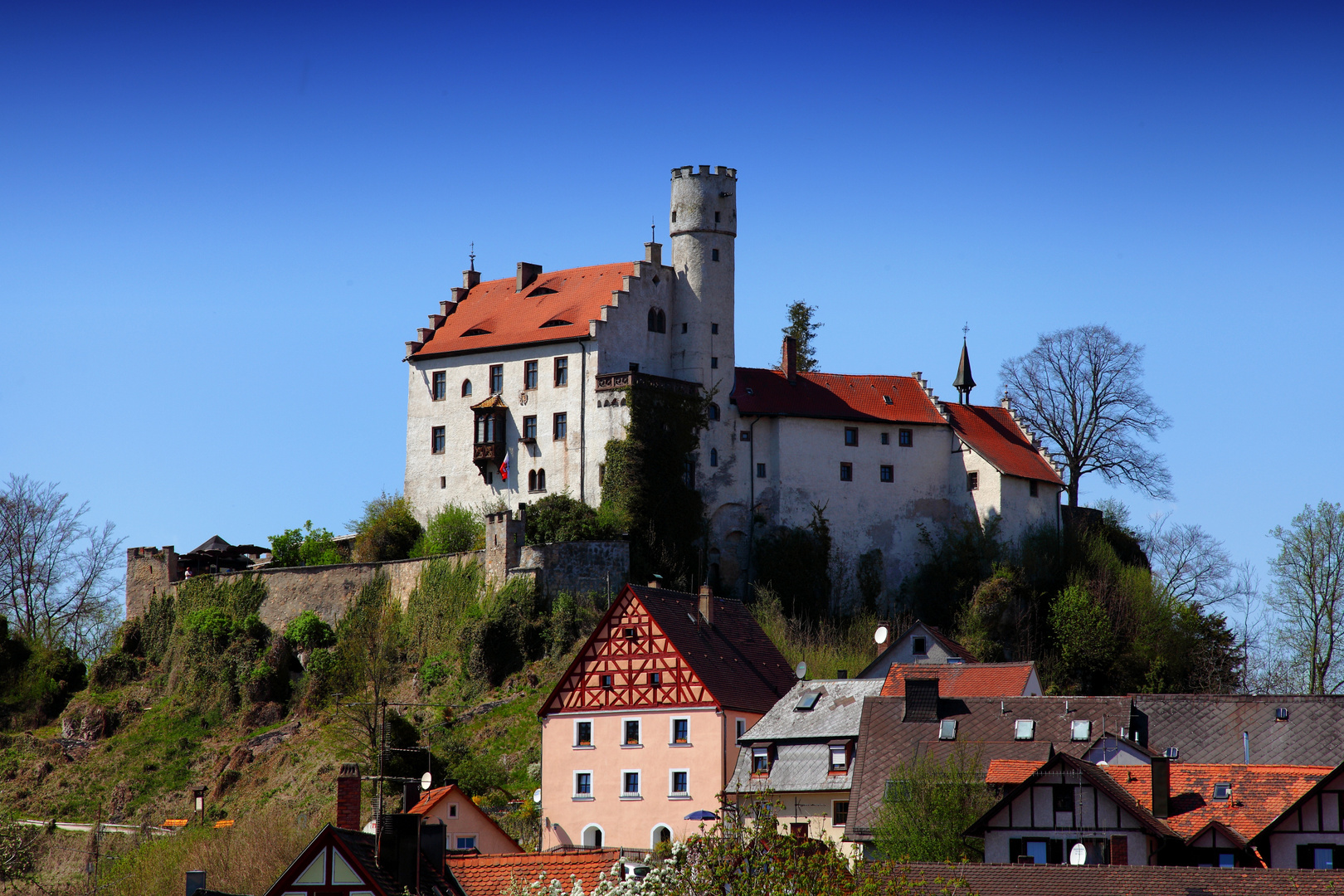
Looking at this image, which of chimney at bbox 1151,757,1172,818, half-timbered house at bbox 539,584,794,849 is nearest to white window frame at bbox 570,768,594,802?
half-timbered house at bbox 539,584,794,849

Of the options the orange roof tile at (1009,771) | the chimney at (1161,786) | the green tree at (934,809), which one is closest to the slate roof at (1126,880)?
the green tree at (934,809)

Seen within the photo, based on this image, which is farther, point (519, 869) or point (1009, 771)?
point (1009, 771)

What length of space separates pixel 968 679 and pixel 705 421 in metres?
23.1

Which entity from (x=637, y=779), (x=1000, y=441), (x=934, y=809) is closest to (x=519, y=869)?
(x=934, y=809)

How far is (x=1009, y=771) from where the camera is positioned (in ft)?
144

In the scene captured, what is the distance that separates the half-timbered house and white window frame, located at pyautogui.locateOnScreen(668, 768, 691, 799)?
22mm

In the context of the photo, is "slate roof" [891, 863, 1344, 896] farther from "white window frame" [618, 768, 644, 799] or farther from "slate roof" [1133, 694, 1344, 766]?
"white window frame" [618, 768, 644, 799]

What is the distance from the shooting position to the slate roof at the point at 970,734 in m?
45.3

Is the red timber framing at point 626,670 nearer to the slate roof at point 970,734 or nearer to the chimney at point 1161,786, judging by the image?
the slate roof at point 970,734

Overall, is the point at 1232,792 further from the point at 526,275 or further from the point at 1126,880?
the point at 526,275

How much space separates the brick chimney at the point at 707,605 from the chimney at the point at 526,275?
24.1 m

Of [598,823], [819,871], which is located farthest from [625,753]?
[819,871]

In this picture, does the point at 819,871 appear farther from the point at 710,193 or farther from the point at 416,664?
the point at 710,193

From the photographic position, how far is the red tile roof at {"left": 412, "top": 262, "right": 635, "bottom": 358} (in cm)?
7506
